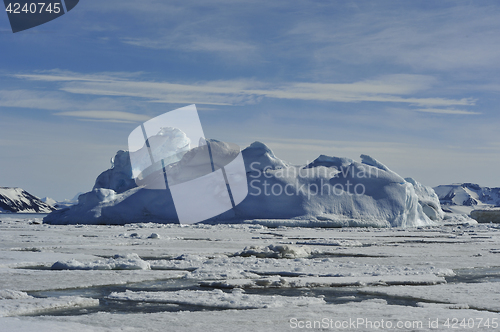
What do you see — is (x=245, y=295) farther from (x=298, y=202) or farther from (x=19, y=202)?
(x=19, y=202)

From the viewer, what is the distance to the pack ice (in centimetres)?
2373

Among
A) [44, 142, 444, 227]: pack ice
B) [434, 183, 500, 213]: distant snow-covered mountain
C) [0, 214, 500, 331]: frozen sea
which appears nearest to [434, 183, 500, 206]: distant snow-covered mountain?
[434, 183, 500, 213]: distant snow-covered mountain

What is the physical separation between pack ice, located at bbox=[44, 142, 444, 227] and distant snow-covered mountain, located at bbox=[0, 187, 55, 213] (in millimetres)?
67181

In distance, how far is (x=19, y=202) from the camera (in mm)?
87312

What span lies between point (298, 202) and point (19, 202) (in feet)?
259

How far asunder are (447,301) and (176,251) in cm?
644

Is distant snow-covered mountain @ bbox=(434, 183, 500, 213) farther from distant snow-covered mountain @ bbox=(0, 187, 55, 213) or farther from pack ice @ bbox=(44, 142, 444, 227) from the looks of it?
distant snow-covered mountain @ bbox=(0, 187, 55, 213)

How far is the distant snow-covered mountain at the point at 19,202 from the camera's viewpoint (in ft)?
276

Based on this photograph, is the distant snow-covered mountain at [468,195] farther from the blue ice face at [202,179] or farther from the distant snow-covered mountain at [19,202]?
the distant snow-covered mountain at [19,202]

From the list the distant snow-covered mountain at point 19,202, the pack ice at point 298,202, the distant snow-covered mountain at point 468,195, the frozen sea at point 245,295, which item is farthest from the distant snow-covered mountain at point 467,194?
the distant snow-covered mountain at point 19,202

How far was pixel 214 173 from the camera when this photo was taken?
82.8ft

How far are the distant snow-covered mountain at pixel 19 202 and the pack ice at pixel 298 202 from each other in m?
67.2

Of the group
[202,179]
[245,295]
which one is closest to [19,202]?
[202,179]

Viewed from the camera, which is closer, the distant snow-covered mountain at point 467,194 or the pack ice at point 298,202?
the pack ice at point 298,202
